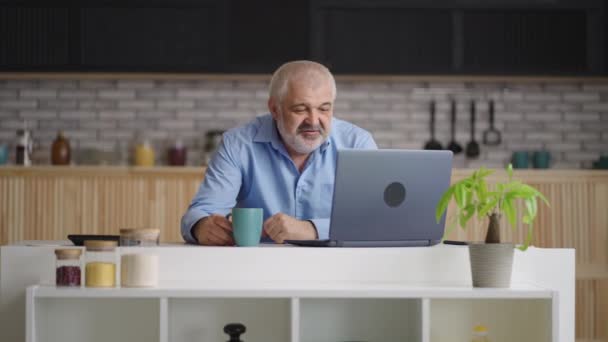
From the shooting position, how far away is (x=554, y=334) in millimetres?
2324

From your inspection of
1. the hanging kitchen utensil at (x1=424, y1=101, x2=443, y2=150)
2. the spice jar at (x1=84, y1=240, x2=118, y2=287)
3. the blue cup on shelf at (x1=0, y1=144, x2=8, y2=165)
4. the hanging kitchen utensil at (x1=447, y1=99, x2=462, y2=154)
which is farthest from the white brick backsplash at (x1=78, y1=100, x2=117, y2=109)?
the spice jar at (x1=84, y1=240, x2=118, y2=287)

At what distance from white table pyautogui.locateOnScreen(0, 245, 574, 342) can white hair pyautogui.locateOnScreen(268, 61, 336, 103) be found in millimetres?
885

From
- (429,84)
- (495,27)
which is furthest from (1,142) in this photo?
(495,27)

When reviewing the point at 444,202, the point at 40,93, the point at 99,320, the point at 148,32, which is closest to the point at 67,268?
the point at 99,320

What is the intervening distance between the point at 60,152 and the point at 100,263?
→ 3698 mm

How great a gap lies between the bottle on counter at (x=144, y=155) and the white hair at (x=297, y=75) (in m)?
2.84

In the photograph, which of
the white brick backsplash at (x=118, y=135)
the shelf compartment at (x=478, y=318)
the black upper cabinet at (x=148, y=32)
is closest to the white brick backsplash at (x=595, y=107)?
the black upper cabinet at (x=148, y=32)

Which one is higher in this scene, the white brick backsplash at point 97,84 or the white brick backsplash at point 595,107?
the white brick backsplash at point 97,84

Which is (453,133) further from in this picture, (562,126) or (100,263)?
(100,263)

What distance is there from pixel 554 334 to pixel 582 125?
13.4 feet

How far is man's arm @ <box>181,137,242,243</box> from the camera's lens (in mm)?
3035

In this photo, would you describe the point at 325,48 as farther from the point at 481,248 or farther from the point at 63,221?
the point at 481,248

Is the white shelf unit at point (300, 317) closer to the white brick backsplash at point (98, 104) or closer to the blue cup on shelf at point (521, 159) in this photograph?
the blue cup on shelf at point (521, 159)

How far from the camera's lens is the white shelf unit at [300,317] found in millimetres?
2422
